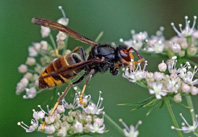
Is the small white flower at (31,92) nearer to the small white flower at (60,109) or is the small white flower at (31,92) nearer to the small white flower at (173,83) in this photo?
the small white flower at (60,109)

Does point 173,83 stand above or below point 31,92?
below

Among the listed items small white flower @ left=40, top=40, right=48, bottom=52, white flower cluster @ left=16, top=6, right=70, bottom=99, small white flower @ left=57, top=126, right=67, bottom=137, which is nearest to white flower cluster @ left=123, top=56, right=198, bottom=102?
small white flower @ left=57, top=126, right=67, bottom=137

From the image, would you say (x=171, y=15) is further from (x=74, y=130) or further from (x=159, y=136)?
(x=74, y=130)

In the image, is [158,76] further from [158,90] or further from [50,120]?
[50,120]

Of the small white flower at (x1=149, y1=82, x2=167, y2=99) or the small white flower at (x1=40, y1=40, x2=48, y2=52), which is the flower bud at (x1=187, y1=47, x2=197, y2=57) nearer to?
the small white flower at (x1=149, y1=82, x2=167, y2=99)


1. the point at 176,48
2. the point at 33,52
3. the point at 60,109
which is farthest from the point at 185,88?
the point at 33,52

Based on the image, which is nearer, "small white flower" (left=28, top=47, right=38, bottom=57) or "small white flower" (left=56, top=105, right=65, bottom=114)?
"small white flower" (left=56, top=105, right=65, bottom=114)

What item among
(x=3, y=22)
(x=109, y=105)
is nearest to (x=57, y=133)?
(x=109, y=105)
